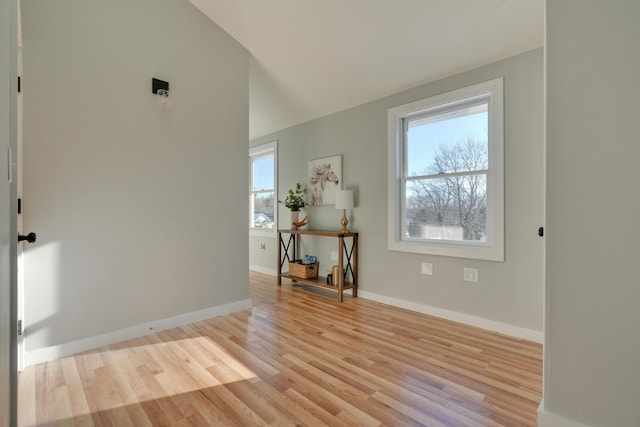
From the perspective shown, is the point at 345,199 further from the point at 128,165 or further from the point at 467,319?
the point at 128,165

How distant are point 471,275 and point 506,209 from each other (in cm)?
65

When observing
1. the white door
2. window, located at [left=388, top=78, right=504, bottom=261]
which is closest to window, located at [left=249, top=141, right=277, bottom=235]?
window, located at [left=388, top=78, right=504, bottom=261]

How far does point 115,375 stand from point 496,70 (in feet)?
11.9

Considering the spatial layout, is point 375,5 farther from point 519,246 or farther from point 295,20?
point 519,246

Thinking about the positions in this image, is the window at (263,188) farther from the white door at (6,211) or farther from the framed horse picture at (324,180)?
the white door at (6,211)

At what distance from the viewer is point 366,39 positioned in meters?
2.73

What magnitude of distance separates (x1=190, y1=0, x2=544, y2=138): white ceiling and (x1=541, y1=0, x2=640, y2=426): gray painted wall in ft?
3.69

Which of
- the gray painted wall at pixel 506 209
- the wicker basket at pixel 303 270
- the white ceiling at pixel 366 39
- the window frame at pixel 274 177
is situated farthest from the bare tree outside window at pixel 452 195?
the window frame at pixel 274 177

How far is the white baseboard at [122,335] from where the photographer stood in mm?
2111

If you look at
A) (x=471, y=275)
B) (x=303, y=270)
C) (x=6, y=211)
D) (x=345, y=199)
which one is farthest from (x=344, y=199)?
(x=6, y=211)

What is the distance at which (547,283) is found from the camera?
1.38 m

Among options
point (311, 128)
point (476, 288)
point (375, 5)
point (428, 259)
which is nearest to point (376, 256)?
point (428, 259)

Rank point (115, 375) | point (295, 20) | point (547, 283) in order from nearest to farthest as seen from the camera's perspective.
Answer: point (547, 283) → point (115, 375) → point (295, 20)

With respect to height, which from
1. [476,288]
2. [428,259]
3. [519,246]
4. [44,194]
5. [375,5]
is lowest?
[476,288]
